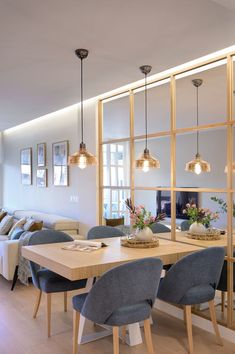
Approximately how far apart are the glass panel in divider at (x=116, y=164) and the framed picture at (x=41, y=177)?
227cm

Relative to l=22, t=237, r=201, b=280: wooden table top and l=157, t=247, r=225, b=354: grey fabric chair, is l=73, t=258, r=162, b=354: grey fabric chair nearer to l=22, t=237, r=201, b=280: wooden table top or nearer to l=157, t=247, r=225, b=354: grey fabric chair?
l=22, t=237, r=201, b=280: wooden table top

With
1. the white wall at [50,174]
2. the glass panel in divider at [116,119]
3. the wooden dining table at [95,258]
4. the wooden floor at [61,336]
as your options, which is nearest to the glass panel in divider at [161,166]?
the glass panel in divider at [116,119]

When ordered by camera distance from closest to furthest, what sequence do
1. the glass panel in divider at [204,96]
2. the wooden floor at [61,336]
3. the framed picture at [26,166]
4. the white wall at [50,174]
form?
the wooden floor at [61,336] → the glass panel in divider at [204,96] → the white wall at [50,174] → the framed picture at [26,166]

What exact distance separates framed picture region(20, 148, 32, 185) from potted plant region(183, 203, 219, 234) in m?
4.68

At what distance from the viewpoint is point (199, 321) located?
345cm

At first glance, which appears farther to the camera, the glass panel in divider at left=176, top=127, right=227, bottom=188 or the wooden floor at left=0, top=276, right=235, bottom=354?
the glass panel in divider at left=176, top=127, right=227, bottom=188

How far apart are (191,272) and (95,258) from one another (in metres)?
0.79

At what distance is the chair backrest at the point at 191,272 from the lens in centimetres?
280

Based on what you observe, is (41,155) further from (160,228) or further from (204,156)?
(204,156)

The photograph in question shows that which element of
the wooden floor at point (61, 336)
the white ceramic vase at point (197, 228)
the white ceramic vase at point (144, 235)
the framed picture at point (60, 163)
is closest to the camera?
the wooden floor at point (61, 336)

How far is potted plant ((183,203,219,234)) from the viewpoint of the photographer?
3.48 m

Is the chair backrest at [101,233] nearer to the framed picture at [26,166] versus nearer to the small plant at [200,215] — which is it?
the small plant at [200,215]

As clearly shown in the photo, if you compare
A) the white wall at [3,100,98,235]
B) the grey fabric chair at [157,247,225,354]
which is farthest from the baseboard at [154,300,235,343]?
the white wall at [3,100,98,235]

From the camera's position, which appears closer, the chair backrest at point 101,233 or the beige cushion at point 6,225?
the chair backrest at point 101,233
